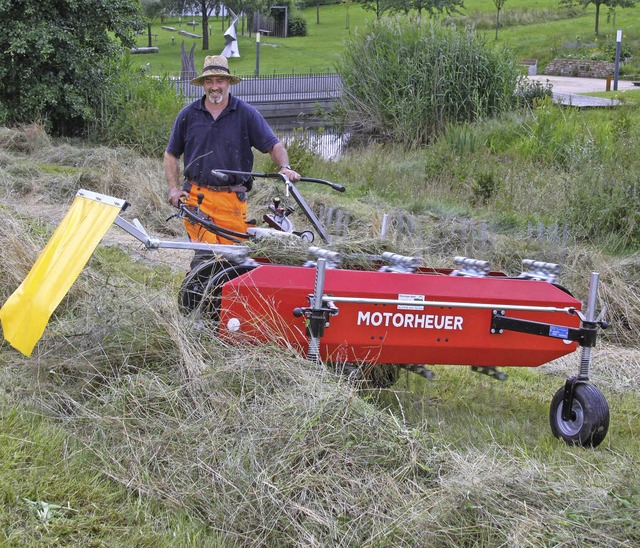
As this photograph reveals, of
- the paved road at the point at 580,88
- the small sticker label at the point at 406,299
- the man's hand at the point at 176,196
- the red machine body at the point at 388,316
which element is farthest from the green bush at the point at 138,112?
the paved road at the point at 580,88

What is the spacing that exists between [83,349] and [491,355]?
7.64 feet

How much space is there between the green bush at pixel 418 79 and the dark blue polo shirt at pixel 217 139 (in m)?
13.3

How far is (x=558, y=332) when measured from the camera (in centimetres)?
499

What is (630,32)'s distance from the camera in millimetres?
48250

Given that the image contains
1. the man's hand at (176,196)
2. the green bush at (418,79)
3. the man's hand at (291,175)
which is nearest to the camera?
the man's hand at (291,175)

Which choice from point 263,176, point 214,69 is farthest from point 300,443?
point 214,69

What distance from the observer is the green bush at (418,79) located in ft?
66.3

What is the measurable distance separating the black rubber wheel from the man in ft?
8.34

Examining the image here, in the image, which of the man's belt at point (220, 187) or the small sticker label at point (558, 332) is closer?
the small sticker label at point (558, 332)

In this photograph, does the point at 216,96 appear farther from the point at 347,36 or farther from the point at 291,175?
the point at 347,36

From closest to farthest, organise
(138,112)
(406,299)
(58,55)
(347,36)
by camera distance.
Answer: (406,299)
(138,112)
(58,55)
(347,36)

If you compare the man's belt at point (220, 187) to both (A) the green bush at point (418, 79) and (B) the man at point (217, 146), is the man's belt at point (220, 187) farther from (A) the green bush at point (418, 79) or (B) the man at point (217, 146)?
(A) the green bush at point (418, 79)

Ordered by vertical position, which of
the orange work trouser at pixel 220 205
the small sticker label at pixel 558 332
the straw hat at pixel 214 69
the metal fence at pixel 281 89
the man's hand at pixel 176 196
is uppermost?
the straw hat at pixel 214 69

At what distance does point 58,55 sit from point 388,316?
1347 centimetres
